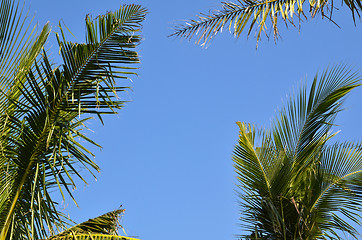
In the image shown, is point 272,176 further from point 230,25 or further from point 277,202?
point 230,25

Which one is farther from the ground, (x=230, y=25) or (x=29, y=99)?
(x=230, y=25)

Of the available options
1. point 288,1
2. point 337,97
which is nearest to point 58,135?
point 288,1

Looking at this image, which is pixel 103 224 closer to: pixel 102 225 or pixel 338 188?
pixel 102 225

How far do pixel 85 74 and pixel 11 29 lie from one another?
678mm

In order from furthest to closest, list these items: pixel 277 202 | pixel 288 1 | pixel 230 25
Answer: pixel 277 202, pixel 230 25, pixel 288 1

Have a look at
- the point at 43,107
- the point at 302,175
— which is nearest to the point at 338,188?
the point at 302,175

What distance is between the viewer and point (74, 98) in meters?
4.14

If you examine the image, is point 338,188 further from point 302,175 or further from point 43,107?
point 43,107

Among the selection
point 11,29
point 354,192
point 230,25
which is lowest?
point 354,192

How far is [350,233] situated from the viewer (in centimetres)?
529

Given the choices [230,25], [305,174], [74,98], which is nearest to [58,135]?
[74,98]

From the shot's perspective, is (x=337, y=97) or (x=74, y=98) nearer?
(x=74, y=98)

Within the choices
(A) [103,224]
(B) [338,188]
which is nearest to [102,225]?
(A) [103,224]

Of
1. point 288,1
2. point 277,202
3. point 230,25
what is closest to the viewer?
point 288,1
